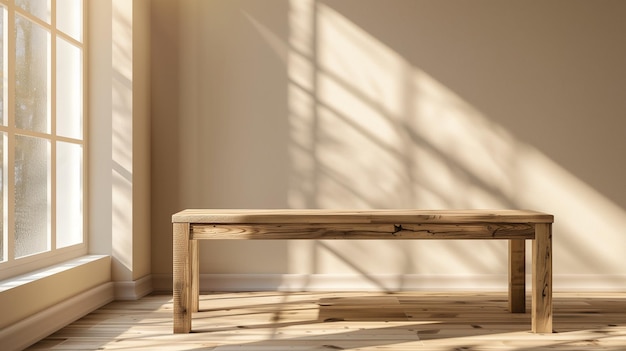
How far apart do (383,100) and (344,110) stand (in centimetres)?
25

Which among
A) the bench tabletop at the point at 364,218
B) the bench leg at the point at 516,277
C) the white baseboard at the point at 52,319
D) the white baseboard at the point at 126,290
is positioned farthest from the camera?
the white baseboard at the point at 126,290

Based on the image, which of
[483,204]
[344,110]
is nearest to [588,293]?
[483,204]

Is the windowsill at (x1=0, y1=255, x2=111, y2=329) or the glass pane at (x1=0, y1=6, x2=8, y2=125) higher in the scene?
the glass pane at (x1=0, y1=6, x2=8, y2=125)

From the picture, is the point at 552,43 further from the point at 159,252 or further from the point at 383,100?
the point at 159,252

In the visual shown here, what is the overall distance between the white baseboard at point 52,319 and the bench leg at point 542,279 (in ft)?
6.87

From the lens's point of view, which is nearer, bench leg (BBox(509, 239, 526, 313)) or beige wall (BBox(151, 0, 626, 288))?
bench leg (BBox(509, 239, 526, 313))

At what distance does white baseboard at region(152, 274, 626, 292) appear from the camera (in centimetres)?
409

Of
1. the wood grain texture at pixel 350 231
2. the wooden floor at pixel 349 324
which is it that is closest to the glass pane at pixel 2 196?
the wooden floor at pixel 349 324

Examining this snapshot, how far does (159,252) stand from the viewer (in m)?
4.12

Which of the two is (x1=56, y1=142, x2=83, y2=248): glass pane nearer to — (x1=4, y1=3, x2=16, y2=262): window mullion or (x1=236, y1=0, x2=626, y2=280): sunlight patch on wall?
(x1=4, y1=3, x2=16, y2=262): window mullion

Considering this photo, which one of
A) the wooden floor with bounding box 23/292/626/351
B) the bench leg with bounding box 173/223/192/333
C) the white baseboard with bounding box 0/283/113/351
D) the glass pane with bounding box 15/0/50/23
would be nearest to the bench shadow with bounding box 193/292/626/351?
the wooden floor with bounding box 23/292/626/351

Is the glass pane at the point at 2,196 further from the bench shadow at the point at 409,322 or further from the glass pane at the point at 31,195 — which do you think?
the bench shadow at the point at 409,322

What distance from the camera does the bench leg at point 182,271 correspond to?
9.41 ft

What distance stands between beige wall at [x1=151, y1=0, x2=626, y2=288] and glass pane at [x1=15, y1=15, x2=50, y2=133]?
96 centimetres
